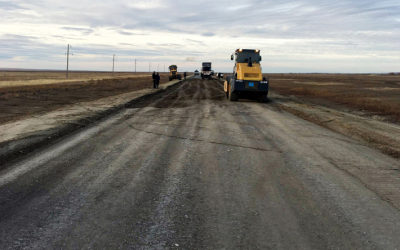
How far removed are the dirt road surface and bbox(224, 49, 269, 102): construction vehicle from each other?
1110cm

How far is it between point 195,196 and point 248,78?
15.6 metres

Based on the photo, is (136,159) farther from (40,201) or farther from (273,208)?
(273,208)

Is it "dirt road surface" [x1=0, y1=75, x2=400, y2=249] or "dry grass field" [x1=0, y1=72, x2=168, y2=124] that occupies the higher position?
"dry grass field" [x1=0, y1=72, x2=168, y2=124]

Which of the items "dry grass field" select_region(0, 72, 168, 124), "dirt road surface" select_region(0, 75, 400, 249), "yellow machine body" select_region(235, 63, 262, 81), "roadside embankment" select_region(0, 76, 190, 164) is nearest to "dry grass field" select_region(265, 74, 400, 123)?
"yellow machine body" select_region(235, 63, 262, 81)

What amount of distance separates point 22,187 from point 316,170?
210 inches

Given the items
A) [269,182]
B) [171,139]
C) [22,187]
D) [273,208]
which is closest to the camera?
[273,208]

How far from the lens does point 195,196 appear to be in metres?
4.89

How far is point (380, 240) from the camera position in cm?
371

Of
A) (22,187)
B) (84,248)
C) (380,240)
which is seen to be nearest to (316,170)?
(380,240)

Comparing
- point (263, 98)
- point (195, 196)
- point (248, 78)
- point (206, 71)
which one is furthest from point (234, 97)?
point (206, 71)

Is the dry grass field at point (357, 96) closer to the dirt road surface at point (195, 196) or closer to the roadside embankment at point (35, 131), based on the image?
the dirt road surface at point (195, 196)

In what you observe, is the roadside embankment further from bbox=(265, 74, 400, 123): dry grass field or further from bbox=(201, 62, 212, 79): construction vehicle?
bbox=(201, 62, 212, 79): construction vehicle

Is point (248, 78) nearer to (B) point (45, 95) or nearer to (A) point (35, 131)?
Answer: (A) point (35, 131)

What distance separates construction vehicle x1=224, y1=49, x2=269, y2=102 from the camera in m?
19.6
